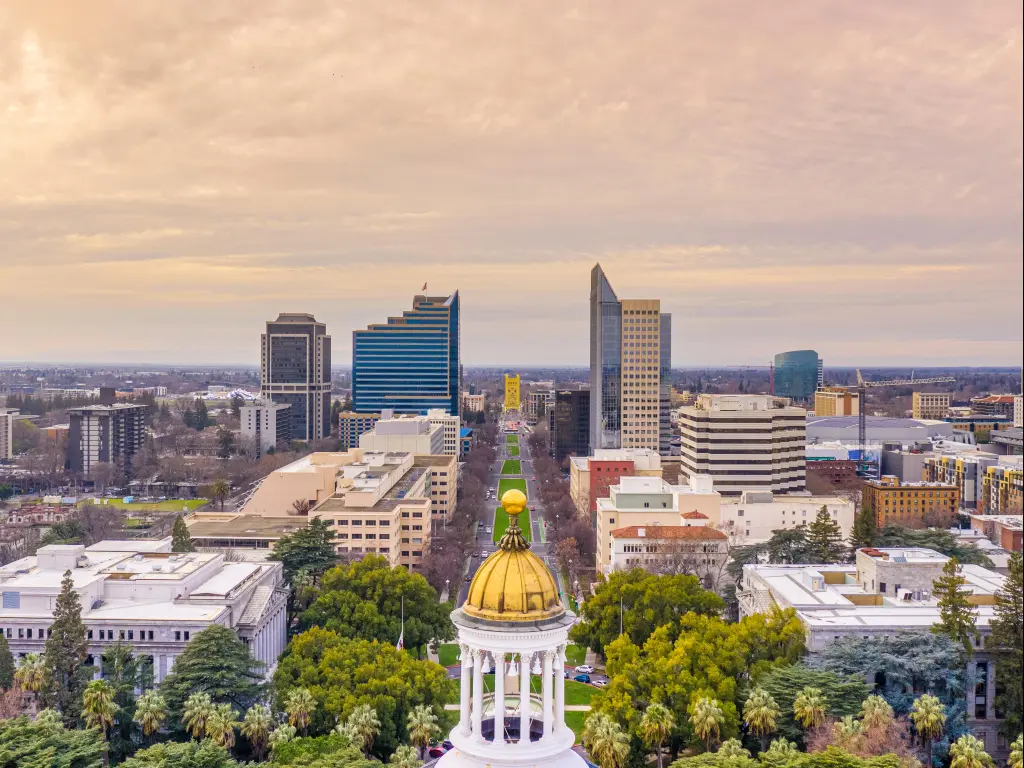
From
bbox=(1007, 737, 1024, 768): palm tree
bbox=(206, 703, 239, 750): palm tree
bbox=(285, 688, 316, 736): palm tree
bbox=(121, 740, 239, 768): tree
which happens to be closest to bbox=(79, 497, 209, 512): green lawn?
bbox=(285, 688, 316, 736): palm tree

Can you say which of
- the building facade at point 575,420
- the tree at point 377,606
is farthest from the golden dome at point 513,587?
the building facade at point 575,420

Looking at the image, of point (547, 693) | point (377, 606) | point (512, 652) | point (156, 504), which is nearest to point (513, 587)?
point (512, 652)

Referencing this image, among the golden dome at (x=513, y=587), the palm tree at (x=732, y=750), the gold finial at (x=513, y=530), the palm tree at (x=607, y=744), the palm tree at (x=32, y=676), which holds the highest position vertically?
the gold finial at (x=513, y=530)

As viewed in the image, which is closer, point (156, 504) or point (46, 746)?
point (46, 746)

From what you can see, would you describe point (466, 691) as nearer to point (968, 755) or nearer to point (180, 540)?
point (968, 755)

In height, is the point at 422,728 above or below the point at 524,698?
below

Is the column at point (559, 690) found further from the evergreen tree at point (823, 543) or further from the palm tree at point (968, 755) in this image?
the evergreen tree at point (823, 543)
